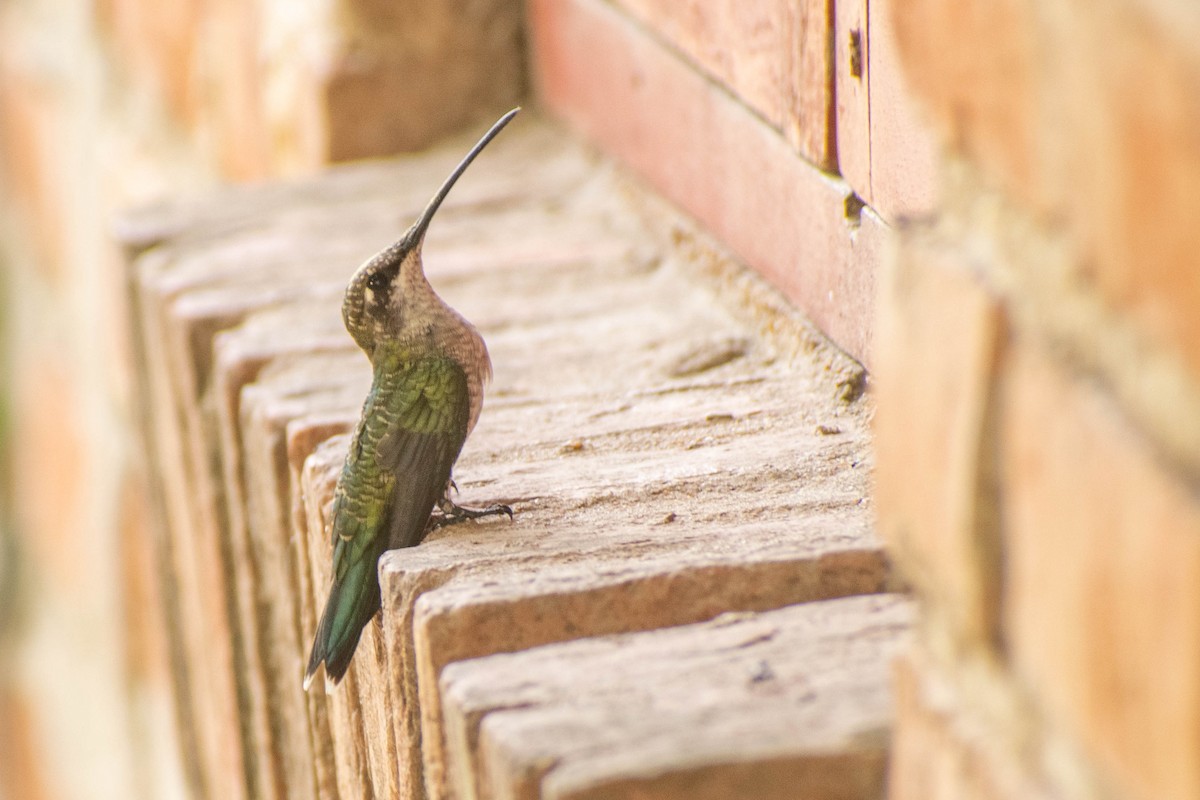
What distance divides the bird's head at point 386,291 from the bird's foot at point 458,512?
12.1 inches

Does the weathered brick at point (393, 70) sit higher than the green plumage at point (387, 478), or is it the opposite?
the weathered brick at point (393, 70)

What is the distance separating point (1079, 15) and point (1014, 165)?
0.32ft

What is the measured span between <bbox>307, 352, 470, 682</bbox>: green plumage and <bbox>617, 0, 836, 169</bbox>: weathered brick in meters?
0.51

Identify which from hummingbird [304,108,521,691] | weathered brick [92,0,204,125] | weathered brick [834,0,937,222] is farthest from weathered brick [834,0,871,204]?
weathered brick [92,0,204,125]

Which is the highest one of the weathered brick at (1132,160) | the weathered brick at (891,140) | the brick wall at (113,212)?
the weathered brick at (1132,160)

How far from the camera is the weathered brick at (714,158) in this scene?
204 cm

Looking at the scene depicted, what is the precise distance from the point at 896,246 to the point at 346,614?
94 centimetres

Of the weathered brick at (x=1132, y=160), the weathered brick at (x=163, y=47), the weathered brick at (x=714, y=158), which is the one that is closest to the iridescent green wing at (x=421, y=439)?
the weathered brick at (x=714, y=158)

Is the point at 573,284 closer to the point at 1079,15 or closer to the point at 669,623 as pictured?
the point at 669,623

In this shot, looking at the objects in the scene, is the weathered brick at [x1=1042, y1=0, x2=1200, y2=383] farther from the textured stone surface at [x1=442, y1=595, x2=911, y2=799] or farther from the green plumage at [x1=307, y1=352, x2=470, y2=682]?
the green plumage at [x1=307, y1=352, x2=470, y2=682]

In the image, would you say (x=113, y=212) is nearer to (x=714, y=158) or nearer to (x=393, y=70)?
(x=393, y=70)

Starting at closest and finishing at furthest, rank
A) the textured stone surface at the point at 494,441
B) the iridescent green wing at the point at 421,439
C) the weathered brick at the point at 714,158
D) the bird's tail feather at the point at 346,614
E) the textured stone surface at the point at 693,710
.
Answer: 1. the textured stone surface at the point at 693,710
2. the textured stone surface at the point at 494,441
3. the bird's tail feather at the point at 346,614
4. the iridescent green wing at the point at 421,439
5. the weathered brick at the point at 714,158

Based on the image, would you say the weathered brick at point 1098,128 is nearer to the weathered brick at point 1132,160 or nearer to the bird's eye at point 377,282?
the weathered brick at point 1132,160

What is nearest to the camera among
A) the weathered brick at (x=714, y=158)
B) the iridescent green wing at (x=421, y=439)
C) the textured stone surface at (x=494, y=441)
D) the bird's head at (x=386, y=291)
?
the textured stone surface at (x=494, y=441)
